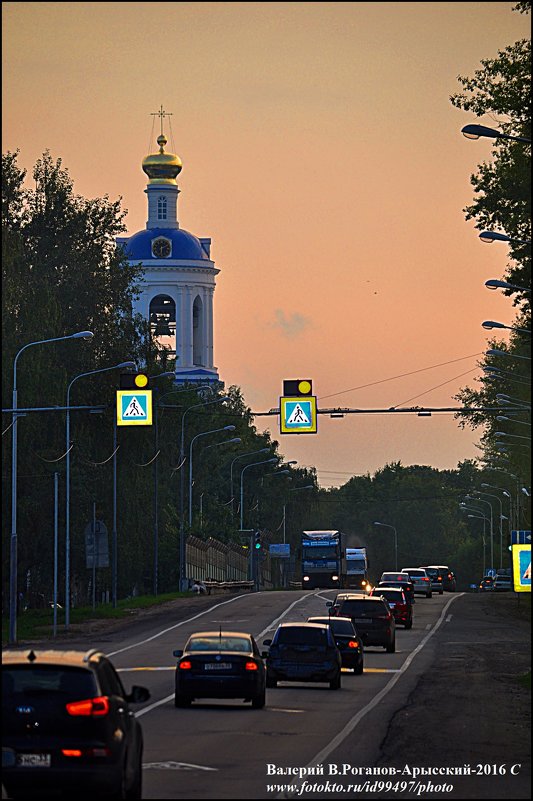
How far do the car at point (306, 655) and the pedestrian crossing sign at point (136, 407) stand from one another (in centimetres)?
1086

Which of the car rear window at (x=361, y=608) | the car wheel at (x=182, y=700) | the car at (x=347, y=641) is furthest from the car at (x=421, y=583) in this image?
the car wheel at (x=182, y=700)

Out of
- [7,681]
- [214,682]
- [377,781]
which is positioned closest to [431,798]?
[377,781]

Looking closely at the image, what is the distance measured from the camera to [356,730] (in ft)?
84.7

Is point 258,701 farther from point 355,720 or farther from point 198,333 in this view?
point 198,333

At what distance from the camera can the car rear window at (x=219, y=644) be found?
30391mm

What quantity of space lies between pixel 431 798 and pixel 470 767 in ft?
10.3

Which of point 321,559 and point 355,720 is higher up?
point 321,559

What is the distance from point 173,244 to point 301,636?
127 metres

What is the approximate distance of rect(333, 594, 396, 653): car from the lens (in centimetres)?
4741

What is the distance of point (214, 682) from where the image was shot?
30094 mm

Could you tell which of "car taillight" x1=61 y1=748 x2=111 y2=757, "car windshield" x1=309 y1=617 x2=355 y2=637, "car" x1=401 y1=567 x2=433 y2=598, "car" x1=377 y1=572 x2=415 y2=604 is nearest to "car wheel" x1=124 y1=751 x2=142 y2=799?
"car taillight" x1=61 y1=748 x2=111 y2=757

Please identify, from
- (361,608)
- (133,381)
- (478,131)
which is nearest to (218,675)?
(478,131)

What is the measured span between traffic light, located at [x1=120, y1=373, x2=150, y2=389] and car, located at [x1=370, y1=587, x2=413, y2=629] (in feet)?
59.0

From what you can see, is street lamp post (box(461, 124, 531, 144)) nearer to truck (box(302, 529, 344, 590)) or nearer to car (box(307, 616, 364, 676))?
car (box(307, 616, 364, 676))
